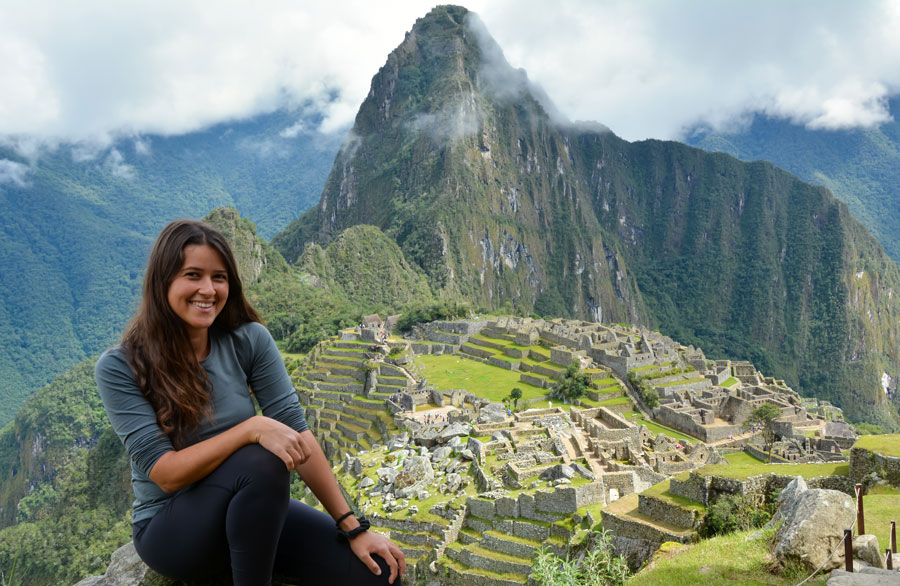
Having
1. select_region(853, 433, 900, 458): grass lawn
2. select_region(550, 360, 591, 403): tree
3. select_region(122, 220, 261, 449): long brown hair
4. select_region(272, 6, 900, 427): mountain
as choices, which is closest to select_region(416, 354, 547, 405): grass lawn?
select_region(550, 360, 591, 403): tree

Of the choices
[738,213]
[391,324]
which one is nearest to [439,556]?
[391,324]

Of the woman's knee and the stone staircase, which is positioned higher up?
the woman's knee

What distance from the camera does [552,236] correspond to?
521 ft

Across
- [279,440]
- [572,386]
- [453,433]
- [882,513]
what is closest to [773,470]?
[882,513]

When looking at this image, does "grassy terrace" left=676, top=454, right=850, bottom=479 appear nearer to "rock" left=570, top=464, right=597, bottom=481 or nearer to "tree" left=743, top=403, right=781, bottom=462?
"rock" left=570, top=464, right=597, bottom=481

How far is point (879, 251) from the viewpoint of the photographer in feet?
545

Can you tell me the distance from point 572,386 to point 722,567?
33.9 metres

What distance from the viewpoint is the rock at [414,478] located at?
16.2 m

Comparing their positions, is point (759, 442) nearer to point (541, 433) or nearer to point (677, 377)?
point (677, 377)

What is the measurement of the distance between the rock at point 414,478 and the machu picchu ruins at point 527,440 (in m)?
0.04

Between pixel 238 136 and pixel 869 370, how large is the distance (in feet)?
529

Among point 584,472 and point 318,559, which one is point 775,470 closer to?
point 584,472

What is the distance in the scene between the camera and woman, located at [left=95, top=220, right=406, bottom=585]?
3.27 meters

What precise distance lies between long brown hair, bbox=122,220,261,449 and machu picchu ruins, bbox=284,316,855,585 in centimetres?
770
